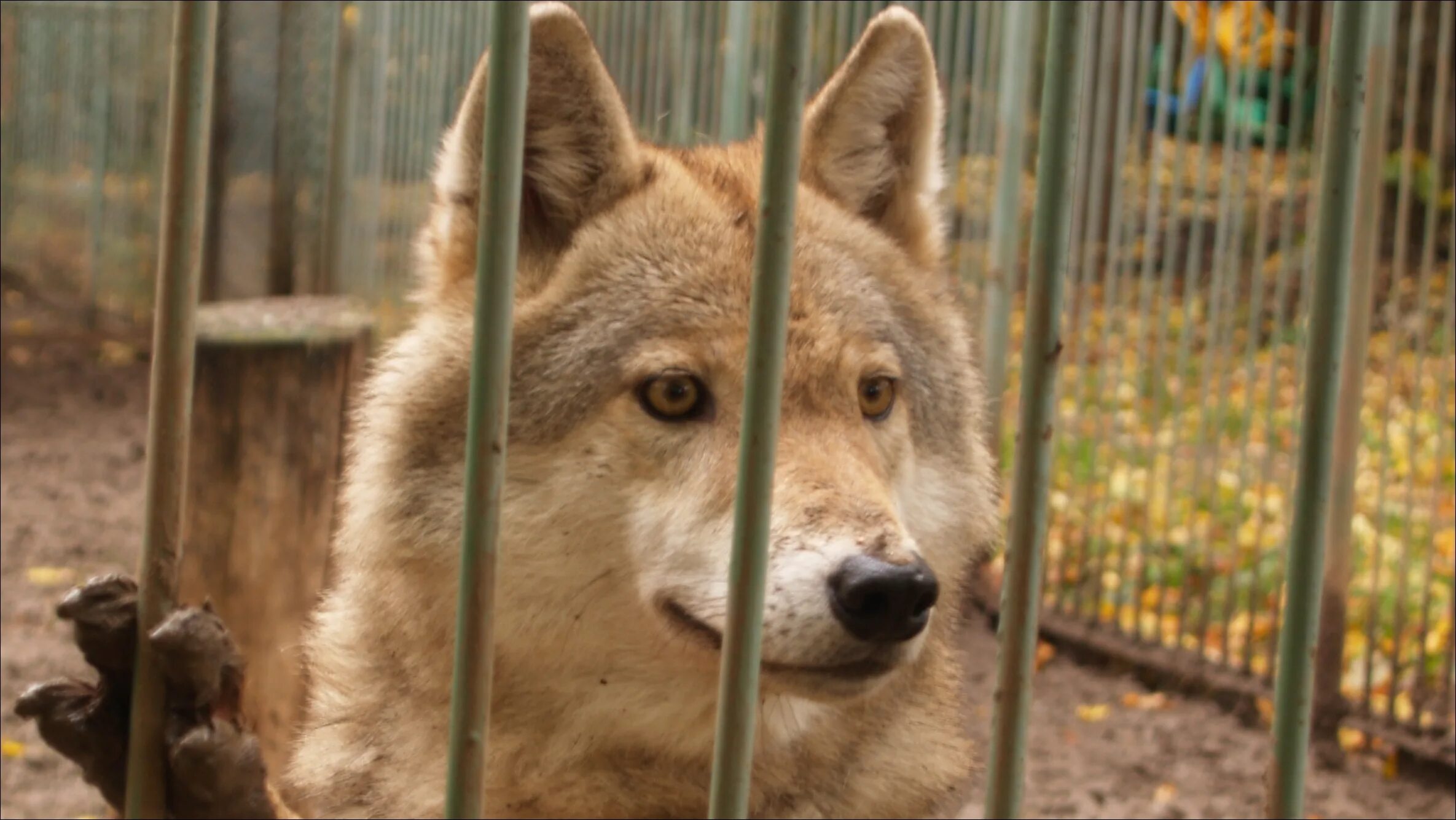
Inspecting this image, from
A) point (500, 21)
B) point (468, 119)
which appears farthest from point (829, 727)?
point (500, 21)

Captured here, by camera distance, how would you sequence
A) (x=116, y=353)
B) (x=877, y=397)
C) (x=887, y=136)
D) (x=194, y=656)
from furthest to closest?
(x=116, y=353)
(x=887, y=136)
(x=877, y=397)
(x=194, y=656)

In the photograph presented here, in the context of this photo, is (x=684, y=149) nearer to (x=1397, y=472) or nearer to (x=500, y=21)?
(x=500, y=21)

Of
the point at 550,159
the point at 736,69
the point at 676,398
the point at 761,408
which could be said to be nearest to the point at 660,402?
the point at 676,398

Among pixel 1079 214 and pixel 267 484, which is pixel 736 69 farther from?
pixel 267 484

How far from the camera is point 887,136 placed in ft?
10.9

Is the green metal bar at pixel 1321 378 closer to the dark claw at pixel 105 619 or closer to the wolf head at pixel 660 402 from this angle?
the wolf head at pixel 660 402

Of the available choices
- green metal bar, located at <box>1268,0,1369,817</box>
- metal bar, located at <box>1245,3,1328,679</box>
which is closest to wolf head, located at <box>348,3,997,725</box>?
green metal bar, located at <box>1268,0,1369,817</box>

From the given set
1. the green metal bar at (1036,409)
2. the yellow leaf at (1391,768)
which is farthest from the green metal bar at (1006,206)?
the green metal bar at (1036,409)

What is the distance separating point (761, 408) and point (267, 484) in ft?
11.6

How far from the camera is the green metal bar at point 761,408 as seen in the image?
4.66ft

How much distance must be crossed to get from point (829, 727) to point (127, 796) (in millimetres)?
1487

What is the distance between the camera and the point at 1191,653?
6008 millimetres

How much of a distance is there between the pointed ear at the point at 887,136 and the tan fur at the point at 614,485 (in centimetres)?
1

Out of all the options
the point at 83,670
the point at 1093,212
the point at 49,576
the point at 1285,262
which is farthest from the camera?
the point at 1093,212
